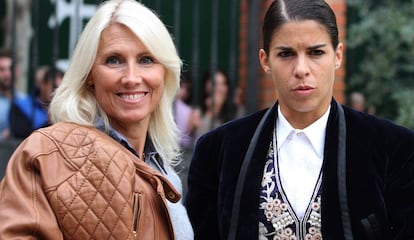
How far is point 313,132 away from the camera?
3018 millimetres

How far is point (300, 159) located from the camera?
298 centimetres

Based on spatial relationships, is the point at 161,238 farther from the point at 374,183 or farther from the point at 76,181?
the point at 374,183

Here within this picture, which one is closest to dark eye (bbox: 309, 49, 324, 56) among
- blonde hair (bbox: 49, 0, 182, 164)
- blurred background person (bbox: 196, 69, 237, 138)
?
blonde hair (bbox: 49, 0, 182, 164)

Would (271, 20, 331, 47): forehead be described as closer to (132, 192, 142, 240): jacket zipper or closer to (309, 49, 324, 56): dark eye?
(309, 49, 324, 56): dark eye

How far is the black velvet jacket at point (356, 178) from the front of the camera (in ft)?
9.36

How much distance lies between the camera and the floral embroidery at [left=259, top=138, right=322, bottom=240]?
2873 millimetres

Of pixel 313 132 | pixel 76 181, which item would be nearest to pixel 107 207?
pixel 76 181

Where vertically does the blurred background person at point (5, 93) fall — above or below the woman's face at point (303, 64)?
below

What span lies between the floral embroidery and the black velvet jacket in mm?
23

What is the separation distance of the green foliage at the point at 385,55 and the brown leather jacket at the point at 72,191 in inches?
130

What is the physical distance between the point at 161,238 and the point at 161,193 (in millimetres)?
149

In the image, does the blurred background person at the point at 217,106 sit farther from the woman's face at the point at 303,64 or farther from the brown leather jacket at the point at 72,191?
the brown leather jacket at the point at 72,191

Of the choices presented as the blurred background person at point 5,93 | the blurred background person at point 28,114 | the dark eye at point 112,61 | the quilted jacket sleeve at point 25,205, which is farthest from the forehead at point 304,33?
the blurred background person at point 5,93

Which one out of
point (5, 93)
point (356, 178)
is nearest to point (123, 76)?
point (356, 178)
